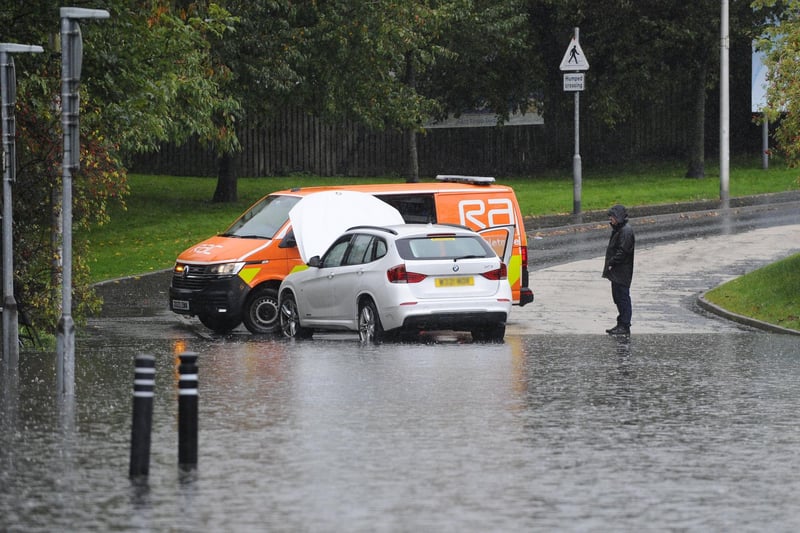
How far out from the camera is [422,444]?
10836 millimetres

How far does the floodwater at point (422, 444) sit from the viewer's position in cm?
845

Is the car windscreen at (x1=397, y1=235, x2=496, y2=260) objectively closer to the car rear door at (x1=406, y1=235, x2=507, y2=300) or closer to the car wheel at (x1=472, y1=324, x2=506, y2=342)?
the car rear door at (x1=406, y1=235, x2=507, y2=300)

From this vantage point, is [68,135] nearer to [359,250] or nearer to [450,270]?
[450,270]

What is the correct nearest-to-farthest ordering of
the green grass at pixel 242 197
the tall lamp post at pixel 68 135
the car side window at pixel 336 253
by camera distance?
the tall lamp post at pixel 68 135
the car side window at pixel 336 253
the green grass at pixel 242 197

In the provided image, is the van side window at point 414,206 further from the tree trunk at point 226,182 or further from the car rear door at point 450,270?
the tree trunk at point 226,182

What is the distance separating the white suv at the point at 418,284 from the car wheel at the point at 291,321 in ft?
3.31

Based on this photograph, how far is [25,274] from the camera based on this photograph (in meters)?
19.8

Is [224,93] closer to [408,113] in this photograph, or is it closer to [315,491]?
[408,113]

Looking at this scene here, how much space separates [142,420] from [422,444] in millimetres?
2297

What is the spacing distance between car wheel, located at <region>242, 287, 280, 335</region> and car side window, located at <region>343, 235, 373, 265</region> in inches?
82.1

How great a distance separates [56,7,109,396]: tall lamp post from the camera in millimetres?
12703

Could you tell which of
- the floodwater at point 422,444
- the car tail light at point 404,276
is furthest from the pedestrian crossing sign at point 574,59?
the floodwater at point 422,444

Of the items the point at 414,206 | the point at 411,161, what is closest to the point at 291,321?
the point at 414,206

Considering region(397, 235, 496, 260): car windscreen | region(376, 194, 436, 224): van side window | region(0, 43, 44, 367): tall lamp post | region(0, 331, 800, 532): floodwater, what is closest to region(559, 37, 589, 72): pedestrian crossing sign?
region(376, 194, 436, 224): van side window
